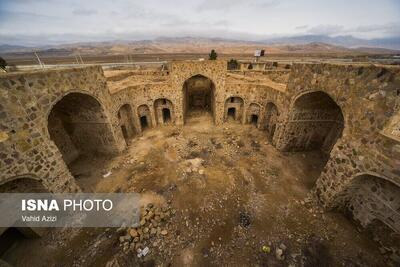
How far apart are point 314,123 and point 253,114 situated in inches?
235

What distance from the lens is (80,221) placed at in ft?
29.2

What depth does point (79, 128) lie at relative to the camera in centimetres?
1304

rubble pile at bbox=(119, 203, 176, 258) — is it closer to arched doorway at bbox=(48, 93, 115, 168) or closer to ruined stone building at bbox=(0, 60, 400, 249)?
ruined stone building at bbox=(0, 60, 400, 249)

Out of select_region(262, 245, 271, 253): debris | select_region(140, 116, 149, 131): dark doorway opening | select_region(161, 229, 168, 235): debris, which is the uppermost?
select_region(140, 116, 149, 131): dark doorway opening

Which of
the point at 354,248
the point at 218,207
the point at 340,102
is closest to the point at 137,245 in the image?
the point at 218,207

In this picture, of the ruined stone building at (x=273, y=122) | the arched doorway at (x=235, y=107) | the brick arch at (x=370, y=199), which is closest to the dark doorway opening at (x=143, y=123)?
the ruined stone building at (x=273, y=122)

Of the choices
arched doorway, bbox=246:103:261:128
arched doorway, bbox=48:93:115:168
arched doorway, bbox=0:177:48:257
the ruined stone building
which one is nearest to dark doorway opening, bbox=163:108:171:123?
the ruined stone building

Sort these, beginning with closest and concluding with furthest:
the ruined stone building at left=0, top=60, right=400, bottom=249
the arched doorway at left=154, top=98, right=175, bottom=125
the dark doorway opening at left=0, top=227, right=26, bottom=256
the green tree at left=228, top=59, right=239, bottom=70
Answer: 1. the ruined stone building at left=0, top=60, right=400, bottom=249
2. the dark doorway opening at left=0, top=227, right=26, bottom=256
3. the arched doorway at left=154, top=98, right=175, bottom=125
4. the green tree at left=228, top=59, right=239, bottom=70

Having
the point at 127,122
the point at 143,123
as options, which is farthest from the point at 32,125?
the point at 143,123

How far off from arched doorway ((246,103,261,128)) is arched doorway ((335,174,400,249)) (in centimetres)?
1020

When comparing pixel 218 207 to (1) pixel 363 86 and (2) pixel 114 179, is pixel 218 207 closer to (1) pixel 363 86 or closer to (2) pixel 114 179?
(2) pixel 114 179

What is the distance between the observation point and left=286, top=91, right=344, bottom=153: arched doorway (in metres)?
11.8

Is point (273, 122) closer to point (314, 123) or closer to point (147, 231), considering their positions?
point (314, 123)

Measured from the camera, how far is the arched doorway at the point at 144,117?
1677 cm
